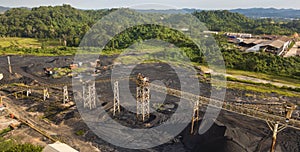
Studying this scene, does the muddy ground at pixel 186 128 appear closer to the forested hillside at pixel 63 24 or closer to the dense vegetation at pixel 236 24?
the forested hillside at pixel 63 24

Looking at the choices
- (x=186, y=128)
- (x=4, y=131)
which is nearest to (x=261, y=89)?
(x=186, y=128)

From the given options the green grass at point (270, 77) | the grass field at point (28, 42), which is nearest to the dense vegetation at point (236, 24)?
the green grass at point (270, 77)

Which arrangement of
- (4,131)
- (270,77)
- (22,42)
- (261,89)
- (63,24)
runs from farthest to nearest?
(63,24)
(22,42)
(270,77)
(261,89)
(4,131)

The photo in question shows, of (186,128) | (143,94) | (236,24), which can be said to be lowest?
(186,128)

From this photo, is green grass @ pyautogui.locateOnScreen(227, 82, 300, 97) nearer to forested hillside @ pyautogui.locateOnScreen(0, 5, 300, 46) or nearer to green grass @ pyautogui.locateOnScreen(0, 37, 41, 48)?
forested hillside @ pyautogui.locateOnScreen(0, 5, 300, 46)

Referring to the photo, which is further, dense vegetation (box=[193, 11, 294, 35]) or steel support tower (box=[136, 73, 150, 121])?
dense vegetation (box=[193, 11, 294, 35])

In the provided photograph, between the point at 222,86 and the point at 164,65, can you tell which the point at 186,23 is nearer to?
the point at 164,65

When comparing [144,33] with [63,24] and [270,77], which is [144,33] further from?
[270,77]

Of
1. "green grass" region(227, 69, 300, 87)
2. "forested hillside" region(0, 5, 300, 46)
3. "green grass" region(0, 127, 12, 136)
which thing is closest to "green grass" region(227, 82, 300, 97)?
"green grass" region(227, 69, 300, 87)

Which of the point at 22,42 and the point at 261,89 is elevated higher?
the point at 22,42

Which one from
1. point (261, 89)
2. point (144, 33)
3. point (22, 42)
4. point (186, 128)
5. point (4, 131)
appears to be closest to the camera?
point (4, 131)

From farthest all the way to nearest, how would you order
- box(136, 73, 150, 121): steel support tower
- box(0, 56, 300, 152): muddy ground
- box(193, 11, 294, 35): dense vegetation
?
box(193, 11, 294, 35): dense vegetation → box(136, 73, 150, 121): steel support tower → box(0, 56, 300, 152): muddy ground

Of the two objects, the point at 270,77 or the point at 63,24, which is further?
the point at 63,24

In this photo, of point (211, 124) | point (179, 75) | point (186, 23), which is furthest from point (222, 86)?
point (186, 23)
